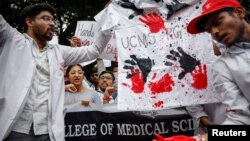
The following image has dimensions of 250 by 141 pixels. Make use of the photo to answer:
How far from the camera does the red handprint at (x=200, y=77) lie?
4031 millimetres

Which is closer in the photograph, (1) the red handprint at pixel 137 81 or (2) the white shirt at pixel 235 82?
(2) the white shirt at pixel 235 82

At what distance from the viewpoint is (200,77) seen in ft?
13.3

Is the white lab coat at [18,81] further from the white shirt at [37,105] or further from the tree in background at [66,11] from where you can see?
the tree in background at [66,11]

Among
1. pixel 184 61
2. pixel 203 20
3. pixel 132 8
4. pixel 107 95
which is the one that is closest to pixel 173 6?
pixel 132 8

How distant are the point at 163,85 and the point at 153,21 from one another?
651 millimetres

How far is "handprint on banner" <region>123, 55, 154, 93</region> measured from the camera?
4174mm

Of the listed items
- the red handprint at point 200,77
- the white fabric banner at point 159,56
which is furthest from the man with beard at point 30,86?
the red handprint at point 200,77

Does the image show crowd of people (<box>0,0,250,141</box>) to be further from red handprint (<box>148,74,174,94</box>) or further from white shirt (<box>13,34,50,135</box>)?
red handprint (<box>148,74,174,94</box>)

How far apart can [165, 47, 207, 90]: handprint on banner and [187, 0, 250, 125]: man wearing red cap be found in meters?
0.80

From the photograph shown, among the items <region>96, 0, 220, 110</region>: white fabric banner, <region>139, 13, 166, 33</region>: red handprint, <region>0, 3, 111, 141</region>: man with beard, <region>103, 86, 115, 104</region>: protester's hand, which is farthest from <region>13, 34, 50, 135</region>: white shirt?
<region>103, 86, 115, 104</region>: protester's hand

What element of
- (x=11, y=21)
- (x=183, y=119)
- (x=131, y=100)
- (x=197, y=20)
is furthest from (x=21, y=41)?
(x=11, y=21)

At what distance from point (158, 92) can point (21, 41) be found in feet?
4.38

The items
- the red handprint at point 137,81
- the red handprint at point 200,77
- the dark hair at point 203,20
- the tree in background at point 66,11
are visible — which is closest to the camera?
the dark hair at point 203,20

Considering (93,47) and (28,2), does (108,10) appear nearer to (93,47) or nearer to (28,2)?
(93,47)
